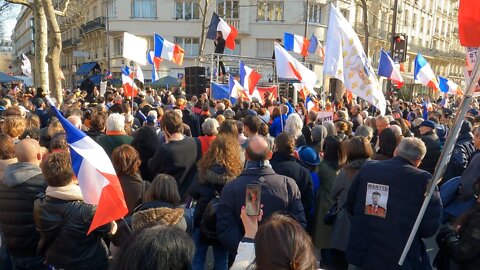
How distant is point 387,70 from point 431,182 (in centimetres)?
714

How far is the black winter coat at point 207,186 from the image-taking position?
4.05 m

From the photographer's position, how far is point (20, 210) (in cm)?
344

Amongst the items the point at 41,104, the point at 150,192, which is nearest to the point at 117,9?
the point at 41,104

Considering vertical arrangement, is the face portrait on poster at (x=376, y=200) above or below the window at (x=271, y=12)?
below

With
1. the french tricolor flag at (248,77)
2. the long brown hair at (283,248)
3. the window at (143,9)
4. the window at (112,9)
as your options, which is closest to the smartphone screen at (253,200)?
the long brown hair at (283,248)

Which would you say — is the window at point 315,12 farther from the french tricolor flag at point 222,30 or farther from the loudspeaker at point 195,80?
the loudspeaker at point 195,80

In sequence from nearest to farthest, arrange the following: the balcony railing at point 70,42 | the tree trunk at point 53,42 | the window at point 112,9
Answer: the tree trunk at point 53,42 < the window at point 112,9 < the balcony railing at point 70,42

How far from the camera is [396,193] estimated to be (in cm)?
335

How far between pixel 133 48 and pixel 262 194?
7716mm

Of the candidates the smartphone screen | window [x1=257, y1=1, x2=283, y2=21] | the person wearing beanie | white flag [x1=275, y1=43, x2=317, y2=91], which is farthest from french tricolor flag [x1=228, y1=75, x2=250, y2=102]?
window [x1=257, y1=1, x2=283, y2=21]

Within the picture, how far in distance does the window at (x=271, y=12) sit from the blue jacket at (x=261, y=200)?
109 feet

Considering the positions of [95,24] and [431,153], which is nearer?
[431,153]

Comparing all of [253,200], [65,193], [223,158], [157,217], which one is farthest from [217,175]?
[253,200]

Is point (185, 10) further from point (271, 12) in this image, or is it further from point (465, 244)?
point (465, 244)
